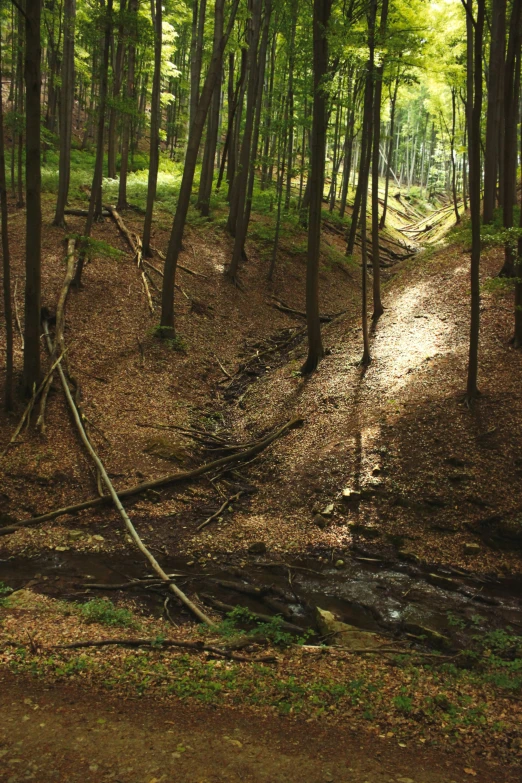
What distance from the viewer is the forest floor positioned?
4.20 m

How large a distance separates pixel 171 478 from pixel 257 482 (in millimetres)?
1675

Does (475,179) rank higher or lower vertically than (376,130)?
lower

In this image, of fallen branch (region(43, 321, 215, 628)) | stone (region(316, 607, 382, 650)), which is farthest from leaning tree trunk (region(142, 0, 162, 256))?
stone (region(316, 607, 382, 650))

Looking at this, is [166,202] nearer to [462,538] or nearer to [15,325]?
[15,325]

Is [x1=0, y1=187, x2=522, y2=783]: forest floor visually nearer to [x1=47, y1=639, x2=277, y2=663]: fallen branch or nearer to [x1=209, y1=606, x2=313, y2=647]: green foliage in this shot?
[x1=47, y1=639, x2=277, y2=663]: fallen branch

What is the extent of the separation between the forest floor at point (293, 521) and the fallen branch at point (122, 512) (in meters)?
0.19

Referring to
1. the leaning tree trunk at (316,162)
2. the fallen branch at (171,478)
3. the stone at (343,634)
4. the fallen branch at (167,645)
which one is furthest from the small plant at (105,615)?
the leaning tree trunk at (316,162)

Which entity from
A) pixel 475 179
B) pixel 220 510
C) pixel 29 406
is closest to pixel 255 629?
pixel 220 510

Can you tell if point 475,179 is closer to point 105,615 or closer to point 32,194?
point 32,194

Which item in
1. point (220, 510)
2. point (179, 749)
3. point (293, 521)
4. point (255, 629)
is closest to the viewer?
point (179, 749)

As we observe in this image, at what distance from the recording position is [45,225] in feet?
55.9

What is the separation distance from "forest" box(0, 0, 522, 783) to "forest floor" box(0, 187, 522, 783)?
41 millimetres

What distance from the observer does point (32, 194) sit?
31.9 ft

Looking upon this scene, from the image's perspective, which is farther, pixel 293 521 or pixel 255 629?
pixel 293 521
